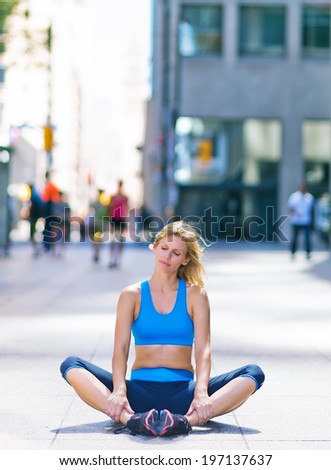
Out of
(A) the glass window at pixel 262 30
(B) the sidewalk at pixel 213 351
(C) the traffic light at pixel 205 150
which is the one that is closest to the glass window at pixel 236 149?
(C) the traffic light at pixel 205 150

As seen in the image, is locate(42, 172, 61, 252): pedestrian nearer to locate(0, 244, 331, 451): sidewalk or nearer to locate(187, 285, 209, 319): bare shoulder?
locate(0, 244, 331, 451): sidewalk

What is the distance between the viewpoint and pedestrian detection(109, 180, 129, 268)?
22297mm

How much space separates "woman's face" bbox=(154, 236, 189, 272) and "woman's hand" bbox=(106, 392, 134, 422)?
75cm

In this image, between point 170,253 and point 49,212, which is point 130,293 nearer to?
point 170,253

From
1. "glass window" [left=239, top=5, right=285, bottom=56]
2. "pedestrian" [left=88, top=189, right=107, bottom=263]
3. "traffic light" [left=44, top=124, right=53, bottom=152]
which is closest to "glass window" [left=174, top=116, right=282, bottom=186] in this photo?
"glass window" [left=239, top=5, right=285, bottom=56]

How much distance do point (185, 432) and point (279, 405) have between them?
1.26 m

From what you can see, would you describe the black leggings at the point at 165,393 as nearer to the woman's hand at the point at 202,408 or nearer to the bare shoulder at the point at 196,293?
the woman's hand at the point at 202,408

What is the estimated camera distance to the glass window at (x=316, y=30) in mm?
43344

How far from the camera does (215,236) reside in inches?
1704

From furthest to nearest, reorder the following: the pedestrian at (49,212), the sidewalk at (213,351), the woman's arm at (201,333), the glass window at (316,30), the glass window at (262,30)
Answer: the glass window at (316,30) < the glass window at (262,30) < the pedestrian at (49,212) < the woman's arm at (201,333) < the sidewalk at (213,351)

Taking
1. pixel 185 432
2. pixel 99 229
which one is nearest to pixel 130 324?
pixel 185 432

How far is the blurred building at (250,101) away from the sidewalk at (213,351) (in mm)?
22353

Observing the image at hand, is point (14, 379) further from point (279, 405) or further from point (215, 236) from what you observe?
point (215, 236)

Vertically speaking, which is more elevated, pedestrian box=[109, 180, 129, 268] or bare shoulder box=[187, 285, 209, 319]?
bare shoulder box=[187, 285, 209, 319]
